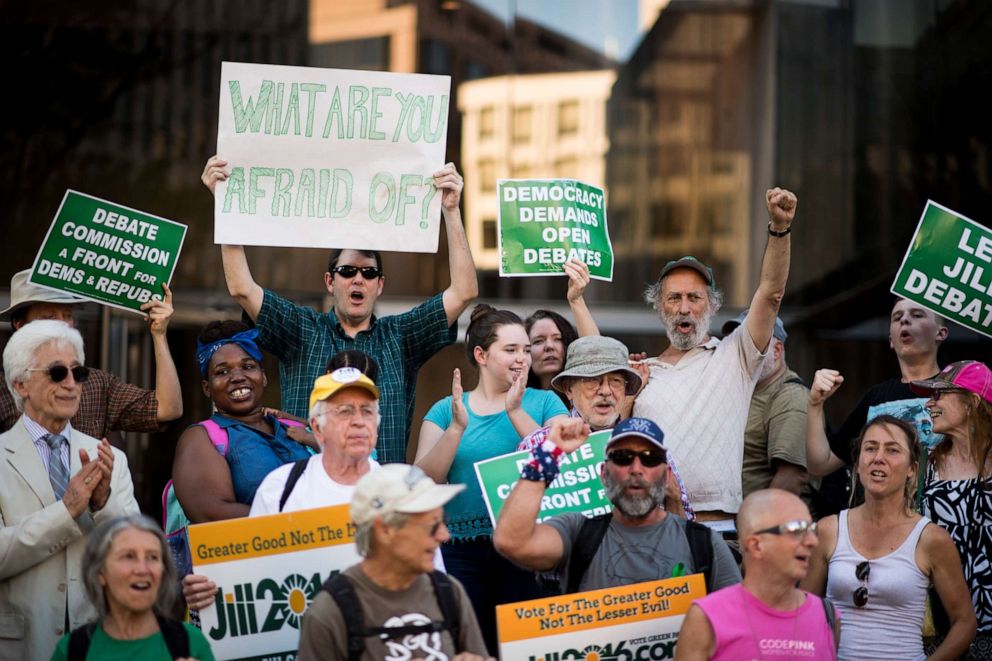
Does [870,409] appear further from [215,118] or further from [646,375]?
[215,118]

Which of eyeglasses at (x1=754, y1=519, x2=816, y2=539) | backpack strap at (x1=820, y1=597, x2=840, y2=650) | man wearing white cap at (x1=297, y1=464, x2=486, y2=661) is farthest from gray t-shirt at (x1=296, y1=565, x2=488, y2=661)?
backpack strap at (x1=820, y1=597, x2=840, y2=650)

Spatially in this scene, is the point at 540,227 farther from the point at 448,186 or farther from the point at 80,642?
the point at 80,642

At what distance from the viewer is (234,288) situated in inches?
232

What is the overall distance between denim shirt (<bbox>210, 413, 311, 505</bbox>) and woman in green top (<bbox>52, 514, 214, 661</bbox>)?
3.07ft

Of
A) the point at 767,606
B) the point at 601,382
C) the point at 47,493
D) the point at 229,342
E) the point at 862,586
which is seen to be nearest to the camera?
the point at 767,606

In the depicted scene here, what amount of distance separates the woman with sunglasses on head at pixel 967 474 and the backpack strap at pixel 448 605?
2.30m

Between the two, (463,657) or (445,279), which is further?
(445,279)

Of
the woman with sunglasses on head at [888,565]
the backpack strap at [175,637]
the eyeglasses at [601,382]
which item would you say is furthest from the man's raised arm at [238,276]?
the woman with sunglasses on head at [888,565]

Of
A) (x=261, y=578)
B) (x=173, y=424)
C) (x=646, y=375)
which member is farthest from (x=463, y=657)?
(x=173, y=424)

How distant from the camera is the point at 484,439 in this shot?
584 centimetres

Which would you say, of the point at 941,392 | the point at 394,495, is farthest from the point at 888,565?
the point at 394,495

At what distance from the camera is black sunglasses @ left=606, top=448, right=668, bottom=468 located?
4.84 meters

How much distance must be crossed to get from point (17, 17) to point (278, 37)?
185 centimetres

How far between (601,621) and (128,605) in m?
1.52
